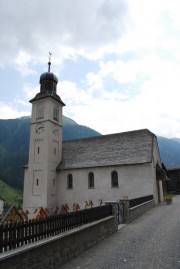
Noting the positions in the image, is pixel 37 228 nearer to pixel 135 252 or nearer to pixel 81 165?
pixel 135 252

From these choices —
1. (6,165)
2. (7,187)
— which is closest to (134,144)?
(7,187)

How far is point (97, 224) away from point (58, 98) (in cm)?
2996

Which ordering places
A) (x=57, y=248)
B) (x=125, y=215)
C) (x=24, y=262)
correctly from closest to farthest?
(x=24, y=262), (x=57, y=248), (x=125, y=215)

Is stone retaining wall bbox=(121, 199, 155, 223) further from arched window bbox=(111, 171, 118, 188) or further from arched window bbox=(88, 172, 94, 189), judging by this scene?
arched window bbox=(88, 172, 94, 189)

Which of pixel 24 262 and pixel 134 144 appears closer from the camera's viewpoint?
pixel 24 262

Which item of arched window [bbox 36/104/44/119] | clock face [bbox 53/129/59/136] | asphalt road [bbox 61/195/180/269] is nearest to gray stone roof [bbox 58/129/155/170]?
clock face [bbox 53/129/59/136]

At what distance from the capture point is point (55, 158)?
1415 inches

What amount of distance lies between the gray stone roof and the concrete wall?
1959 cm

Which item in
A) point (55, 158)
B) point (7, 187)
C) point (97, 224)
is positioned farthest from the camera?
point (7, 187)

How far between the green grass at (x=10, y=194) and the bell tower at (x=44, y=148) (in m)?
88.4

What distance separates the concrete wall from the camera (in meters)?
5.68

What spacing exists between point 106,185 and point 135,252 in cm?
2238

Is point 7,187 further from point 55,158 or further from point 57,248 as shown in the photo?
point 57,248

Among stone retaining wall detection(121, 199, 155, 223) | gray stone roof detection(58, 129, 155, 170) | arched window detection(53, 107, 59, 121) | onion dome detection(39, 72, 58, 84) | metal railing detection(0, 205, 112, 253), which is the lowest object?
stone retaining wall detection(121, 199, 155, 223)
